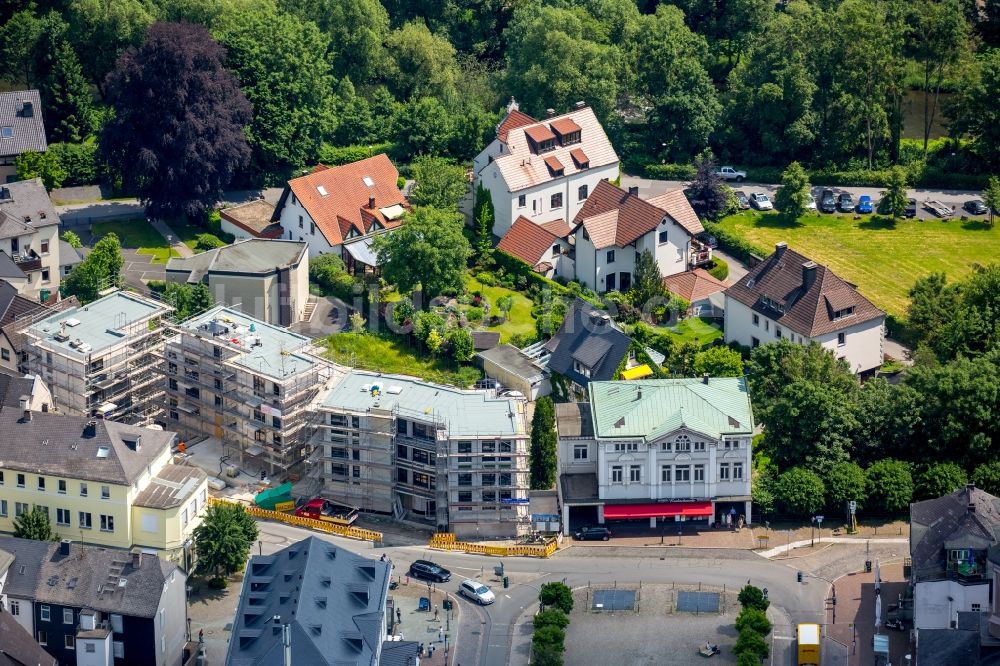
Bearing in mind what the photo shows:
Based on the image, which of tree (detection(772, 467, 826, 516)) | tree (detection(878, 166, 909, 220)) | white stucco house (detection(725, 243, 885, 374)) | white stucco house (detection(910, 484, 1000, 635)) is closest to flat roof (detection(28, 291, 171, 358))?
white stucco house (detection(725, 243, 885, 374))

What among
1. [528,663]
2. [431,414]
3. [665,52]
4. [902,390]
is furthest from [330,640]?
[665,52]

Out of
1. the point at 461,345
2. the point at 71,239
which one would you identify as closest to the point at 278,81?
the point at 71,239

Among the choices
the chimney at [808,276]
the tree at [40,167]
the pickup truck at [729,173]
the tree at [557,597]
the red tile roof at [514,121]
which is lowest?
the tree at [557,597]

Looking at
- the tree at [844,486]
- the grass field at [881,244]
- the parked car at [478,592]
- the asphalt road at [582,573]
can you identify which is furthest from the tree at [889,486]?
the grass field at [881,244]

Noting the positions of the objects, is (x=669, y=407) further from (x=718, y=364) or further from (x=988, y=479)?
(x=988, y=479)

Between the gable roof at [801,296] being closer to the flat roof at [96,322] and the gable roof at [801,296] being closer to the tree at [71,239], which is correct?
the flat roof at [96,322]
